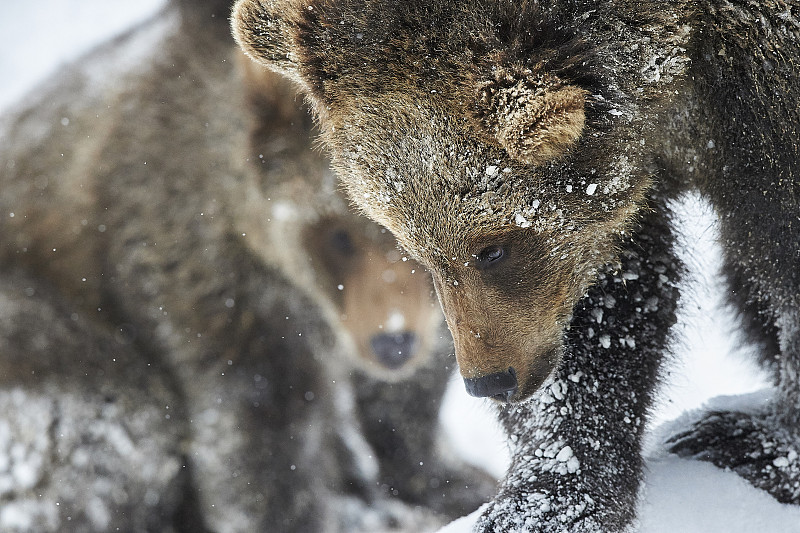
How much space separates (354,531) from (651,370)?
10.9 ft

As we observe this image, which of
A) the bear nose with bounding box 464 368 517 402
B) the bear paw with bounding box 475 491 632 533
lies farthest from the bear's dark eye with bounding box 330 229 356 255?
the bear nose with bounding box 464 368 517 402

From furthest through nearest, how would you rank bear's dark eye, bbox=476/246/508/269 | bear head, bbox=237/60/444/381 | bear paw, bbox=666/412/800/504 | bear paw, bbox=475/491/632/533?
bear head, bbox=237/60/444/381, bear paw, bbox=666/412/800/504, bear paw, bbox=475/491/632/533, bear's dark eye, bbox=476/246/508/269

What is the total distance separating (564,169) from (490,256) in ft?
0.90

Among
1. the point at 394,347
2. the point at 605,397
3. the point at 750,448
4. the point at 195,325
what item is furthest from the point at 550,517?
the point at 195,325

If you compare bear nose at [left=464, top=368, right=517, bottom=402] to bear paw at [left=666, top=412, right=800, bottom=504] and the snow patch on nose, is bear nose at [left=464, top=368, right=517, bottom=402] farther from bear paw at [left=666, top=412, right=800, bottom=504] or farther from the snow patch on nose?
the snow patch on nose

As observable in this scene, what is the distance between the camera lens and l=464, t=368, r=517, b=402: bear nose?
2072 mm

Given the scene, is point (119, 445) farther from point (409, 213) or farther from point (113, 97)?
point (409, 213)

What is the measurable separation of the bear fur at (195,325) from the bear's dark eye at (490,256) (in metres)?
2.09

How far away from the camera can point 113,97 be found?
503 cm

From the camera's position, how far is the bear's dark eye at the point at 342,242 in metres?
4.22

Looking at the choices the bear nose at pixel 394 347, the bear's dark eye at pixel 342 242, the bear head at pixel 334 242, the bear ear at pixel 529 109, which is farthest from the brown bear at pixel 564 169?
the bear's dark eye at pixel 342 242

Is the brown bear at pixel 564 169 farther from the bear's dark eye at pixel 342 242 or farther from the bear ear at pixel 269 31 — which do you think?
the bear's dark eye at pixel 342 242

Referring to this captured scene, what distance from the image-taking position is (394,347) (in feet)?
13.9

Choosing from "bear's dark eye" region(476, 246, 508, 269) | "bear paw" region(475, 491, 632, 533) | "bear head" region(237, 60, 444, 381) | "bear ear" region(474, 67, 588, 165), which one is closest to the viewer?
"bear ear" region(474, 67, 588, 165)
